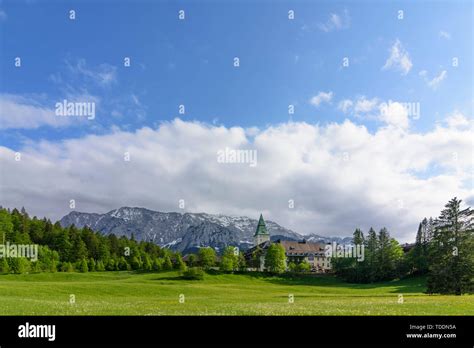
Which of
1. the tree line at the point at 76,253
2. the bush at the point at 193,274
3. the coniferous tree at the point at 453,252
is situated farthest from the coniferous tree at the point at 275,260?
the coniferous tree at the point at 453,252

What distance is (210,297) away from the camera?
55.3m

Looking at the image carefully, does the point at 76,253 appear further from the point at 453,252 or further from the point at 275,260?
the point at 453,252

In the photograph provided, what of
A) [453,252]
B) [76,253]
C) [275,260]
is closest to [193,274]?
[275,260]

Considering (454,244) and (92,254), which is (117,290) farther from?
(92,254)

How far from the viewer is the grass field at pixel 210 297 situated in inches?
906

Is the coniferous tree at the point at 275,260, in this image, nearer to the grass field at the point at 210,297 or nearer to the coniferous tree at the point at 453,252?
the grass field at the point at 210,297

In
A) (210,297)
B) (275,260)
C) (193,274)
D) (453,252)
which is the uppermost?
(453,252)

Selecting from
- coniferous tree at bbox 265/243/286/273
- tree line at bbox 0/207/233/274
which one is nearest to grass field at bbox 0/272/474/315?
coniferous tree at bbox 265/243/286/273

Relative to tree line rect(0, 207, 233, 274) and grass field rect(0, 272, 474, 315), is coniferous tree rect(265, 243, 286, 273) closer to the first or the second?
grass field rect(0, 272, 474, 315)

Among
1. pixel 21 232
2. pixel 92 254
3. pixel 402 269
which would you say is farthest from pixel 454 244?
pixel 21 232

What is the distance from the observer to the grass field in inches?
906
